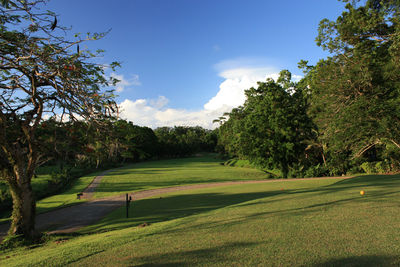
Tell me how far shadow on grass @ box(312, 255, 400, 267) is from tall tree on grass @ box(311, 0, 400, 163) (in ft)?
61.6

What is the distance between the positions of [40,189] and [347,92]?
30.8 meters

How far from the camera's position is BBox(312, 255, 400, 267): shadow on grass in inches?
133

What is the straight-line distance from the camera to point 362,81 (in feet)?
65.3

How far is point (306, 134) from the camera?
32188mm

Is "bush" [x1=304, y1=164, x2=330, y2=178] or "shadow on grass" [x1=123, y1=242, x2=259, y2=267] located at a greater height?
"shadow on grass" [x1=123, y1=242, x2=259, y2=267]

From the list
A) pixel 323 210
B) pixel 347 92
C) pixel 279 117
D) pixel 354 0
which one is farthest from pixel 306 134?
pixel 323 210

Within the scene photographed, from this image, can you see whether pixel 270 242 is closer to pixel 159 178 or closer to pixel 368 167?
pixel 368 167

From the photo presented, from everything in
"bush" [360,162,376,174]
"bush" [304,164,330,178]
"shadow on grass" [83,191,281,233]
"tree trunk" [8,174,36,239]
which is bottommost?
"bush" [304,164,330,178]

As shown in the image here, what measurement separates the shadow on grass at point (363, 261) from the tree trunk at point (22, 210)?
10788 millimetres

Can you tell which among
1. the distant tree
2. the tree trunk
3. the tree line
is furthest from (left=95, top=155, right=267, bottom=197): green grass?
the tree trunk

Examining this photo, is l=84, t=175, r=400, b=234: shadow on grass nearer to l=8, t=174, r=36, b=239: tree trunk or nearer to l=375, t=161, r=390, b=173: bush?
l=8, t=174, r=36, b=239: tree trunk

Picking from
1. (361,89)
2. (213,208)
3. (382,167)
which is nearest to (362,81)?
(361,89)

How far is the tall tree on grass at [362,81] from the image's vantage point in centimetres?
1855

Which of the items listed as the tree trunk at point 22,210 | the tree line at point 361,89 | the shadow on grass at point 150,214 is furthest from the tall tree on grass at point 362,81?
the tree trunk at point 22,210
